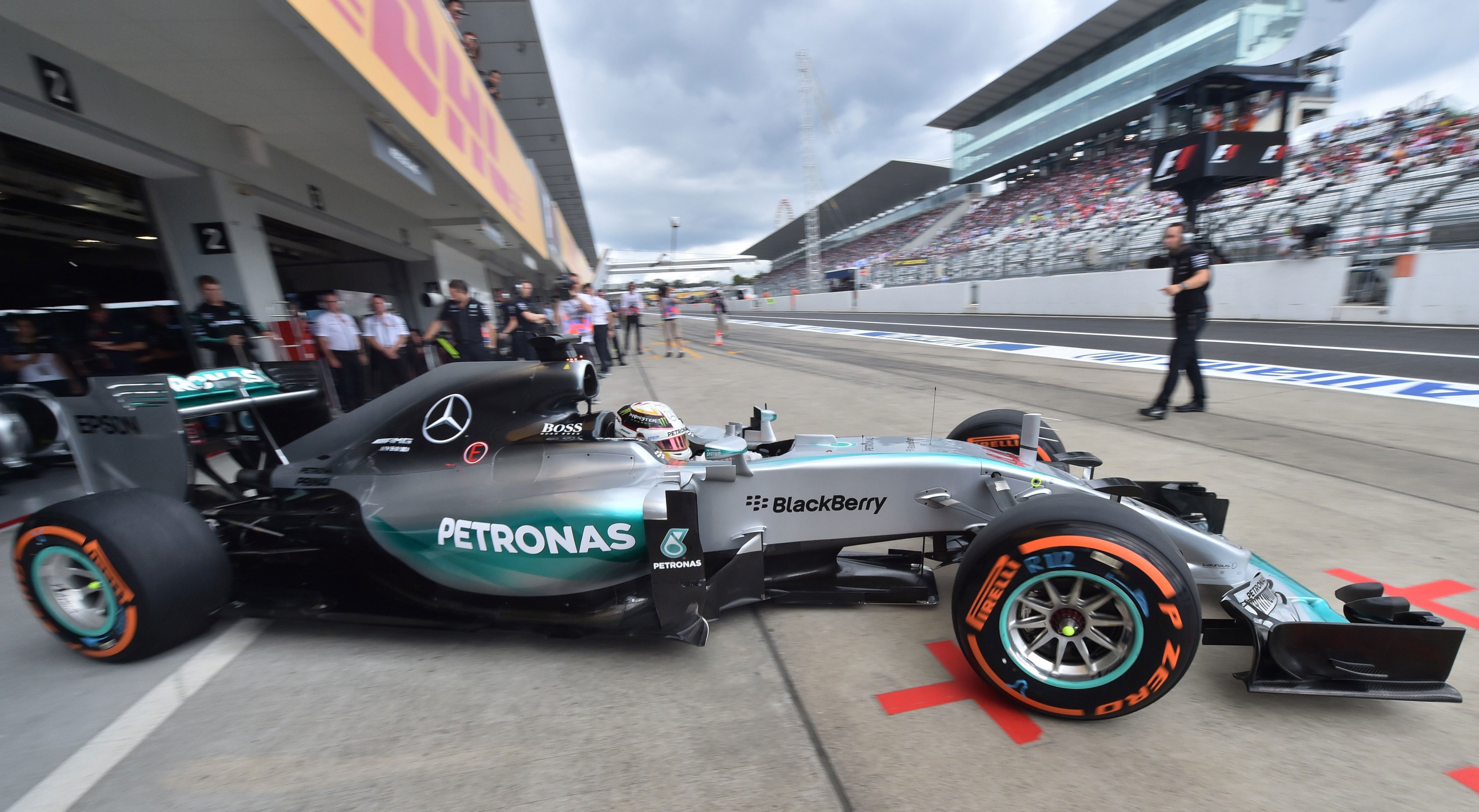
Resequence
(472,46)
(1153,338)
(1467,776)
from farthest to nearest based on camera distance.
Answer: (1153,338) → (472,46) → (1467,776)

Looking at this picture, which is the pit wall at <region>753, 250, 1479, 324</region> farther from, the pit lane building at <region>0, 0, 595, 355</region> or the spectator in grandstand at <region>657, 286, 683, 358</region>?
the pit lane building at <region>0, 0, 595, 355</region>

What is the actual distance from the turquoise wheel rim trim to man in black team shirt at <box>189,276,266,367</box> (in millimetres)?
3837

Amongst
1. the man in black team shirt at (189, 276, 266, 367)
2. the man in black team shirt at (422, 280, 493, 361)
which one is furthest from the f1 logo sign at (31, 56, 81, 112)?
the man in black team shirt at (422, 280, 493, 361)

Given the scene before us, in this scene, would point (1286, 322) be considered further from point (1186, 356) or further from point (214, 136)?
point (214, 136)

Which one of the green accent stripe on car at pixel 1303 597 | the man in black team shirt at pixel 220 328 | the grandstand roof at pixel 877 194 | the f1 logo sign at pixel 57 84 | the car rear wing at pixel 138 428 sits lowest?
the green accent stripe on car at pixel 1303 597

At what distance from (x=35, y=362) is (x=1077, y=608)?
822 centimetres

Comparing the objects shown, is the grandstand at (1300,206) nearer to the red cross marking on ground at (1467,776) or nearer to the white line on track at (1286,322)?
the white line on track at (1286,322)

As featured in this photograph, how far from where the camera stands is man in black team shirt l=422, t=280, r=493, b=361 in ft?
23.6

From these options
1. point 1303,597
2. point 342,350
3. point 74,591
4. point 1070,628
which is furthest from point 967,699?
point 342,350

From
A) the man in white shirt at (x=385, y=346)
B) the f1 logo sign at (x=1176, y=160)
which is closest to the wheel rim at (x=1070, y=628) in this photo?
the man in white shirt at (x=385, y=346)

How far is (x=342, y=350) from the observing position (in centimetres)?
696

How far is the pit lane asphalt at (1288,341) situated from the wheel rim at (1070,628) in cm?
805

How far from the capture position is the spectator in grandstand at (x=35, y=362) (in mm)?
5262

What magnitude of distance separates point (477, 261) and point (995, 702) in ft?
72.1
